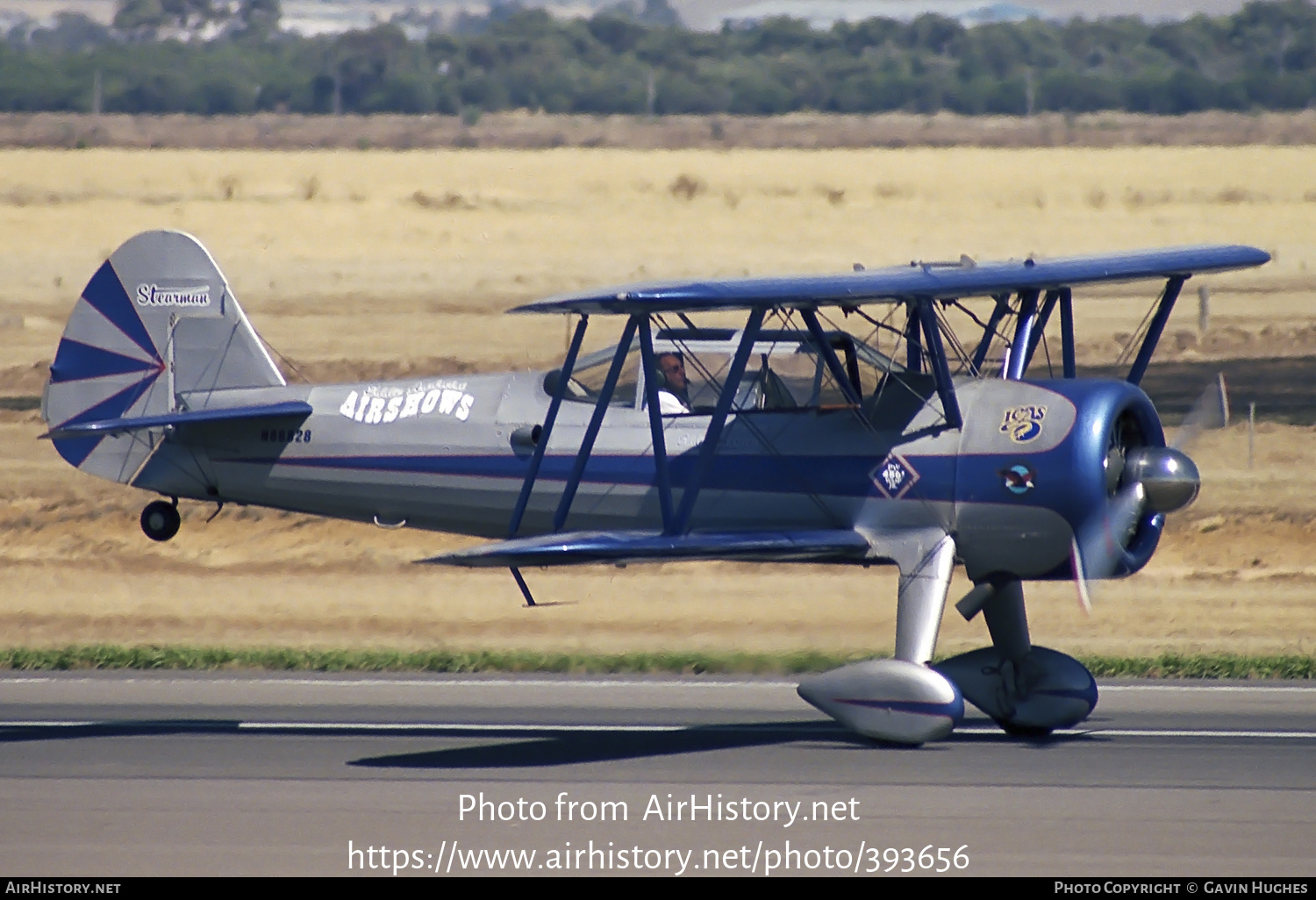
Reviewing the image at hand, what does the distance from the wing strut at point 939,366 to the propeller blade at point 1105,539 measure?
1.05 m

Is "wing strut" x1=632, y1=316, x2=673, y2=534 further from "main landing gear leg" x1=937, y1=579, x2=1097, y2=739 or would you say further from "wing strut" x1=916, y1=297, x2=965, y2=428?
"main landing gear leg" x1=937, y1=579, x2=1097, y2=739

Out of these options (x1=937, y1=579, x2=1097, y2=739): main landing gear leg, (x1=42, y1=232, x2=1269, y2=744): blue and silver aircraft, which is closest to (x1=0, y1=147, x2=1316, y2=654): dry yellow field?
(x1=42, y1=232, x2=1269, y2=744): blue and silver aircraft

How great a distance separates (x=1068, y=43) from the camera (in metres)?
96.9

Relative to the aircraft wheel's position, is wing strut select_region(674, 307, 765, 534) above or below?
above

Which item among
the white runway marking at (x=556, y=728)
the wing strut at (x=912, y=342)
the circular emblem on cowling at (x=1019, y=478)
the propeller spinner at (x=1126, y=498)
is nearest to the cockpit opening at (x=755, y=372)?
the wing strut at (x=912, y=342)

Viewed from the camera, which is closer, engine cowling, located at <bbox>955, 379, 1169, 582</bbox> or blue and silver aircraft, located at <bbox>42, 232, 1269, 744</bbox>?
engine cowling, located at <bbox>955, 379, 1169, 582</bbox>

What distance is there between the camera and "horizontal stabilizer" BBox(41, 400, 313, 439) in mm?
15477

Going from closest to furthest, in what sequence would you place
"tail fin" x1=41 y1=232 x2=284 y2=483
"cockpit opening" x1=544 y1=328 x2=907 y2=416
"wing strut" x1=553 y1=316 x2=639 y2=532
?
1. "wing strut" x1=553 y1=316 x2=639 y2=532
2. "cockpit opening" x1=544 y1=328 x2=907 y2=416
3. "tail fin" x1=41 y1=232 x2=284 y2=483

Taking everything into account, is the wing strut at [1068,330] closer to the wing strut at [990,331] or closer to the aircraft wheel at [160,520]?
the wing strut at [990,331]

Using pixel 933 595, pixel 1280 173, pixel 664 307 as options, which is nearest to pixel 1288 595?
pixel 933 595

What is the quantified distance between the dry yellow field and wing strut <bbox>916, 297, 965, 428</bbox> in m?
5.75

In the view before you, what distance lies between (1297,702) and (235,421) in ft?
25.8

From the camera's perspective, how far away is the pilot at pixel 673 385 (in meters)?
Answer: 14.7
